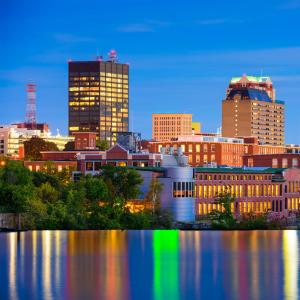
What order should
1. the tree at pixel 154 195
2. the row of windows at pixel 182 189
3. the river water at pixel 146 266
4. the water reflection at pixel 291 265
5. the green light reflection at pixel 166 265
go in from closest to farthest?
the river water at pixel 146 266 < the green light reflection at pixel 166 265 < the water reflection at pixel 291 265 < the tree at pixel 154 195 < the row of windows at pixel 182 189

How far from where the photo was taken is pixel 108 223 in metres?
166

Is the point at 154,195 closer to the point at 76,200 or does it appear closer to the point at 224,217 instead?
the point at 224,217

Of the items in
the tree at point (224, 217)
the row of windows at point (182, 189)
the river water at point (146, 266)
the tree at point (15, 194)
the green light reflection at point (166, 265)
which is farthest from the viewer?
the row of windows at point (182, 189)

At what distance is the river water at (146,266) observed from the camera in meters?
89.9

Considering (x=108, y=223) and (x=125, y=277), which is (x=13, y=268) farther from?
(x=108, y=223)

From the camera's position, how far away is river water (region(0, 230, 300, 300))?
8988cm

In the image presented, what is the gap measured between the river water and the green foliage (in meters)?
2.31

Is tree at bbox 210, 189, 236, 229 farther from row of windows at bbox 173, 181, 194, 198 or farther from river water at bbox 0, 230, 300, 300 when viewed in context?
river water at bbox 0, 230, 300, 300

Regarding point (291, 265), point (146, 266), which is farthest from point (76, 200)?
point (291, 265)

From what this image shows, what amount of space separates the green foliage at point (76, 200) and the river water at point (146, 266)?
2.31 meters

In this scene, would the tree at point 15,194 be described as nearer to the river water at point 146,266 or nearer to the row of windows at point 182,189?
the river water at point 146,266

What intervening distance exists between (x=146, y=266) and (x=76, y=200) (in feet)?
183

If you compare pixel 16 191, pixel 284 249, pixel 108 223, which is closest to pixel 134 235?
pixel 108 223

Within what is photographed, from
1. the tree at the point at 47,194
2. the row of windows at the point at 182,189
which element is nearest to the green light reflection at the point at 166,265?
the tree at the point at 47,194
